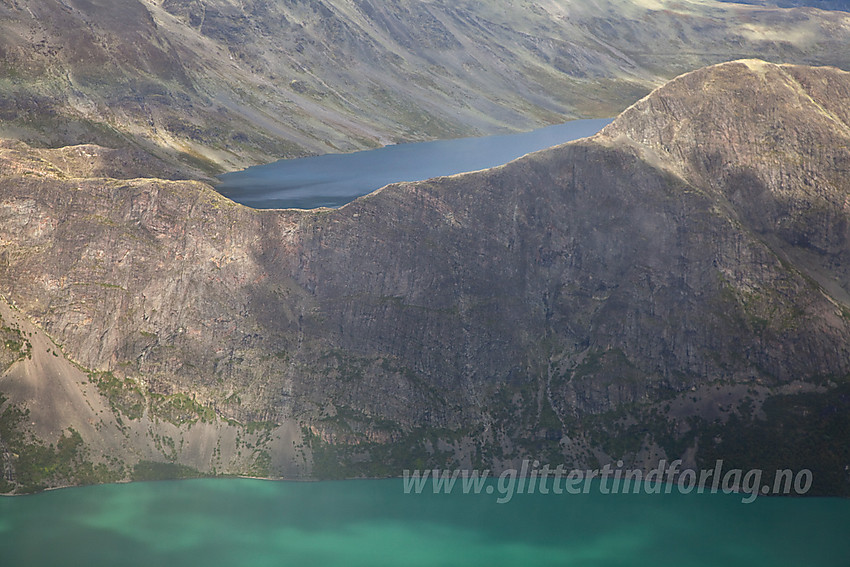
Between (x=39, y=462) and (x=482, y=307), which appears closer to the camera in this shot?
(x=39, y=462)

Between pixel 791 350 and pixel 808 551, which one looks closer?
pixel 808 551

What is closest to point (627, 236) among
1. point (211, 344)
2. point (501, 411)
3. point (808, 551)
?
point (501, 411)

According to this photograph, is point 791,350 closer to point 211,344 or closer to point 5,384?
point 211,344

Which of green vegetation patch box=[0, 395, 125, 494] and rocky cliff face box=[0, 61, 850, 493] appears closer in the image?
green vegetation patch box=[0, 395, 125, 494]

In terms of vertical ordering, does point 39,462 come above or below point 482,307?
below

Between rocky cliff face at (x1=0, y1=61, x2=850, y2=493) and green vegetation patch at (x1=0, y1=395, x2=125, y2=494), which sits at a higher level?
rocky cliff face at (x1=0, y1=61, x2=850, y2=493)

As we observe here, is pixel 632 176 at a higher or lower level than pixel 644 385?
higher

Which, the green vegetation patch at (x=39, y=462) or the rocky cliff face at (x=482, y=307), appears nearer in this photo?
the green vegetation patch at (x=39, y=462)

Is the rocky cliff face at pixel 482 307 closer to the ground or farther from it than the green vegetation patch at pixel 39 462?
farther from it
